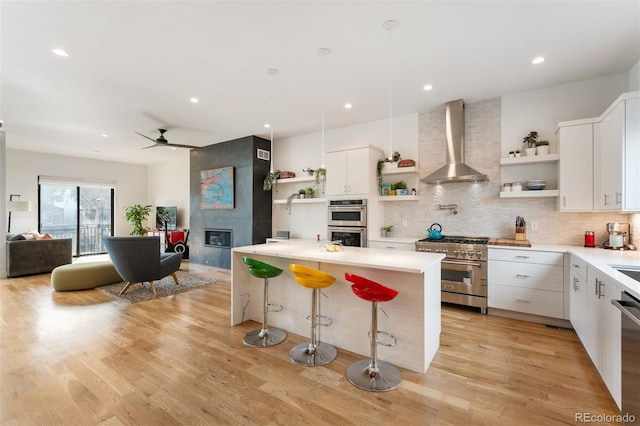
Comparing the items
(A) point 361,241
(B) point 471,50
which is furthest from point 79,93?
(B) point 471,50

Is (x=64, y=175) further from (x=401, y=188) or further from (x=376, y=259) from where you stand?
(x=376, y=259)

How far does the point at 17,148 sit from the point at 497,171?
1065 cm

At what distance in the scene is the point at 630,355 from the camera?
155 cm

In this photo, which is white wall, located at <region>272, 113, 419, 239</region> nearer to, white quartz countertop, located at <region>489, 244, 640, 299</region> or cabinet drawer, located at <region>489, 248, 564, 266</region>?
cabinet drawer, located at <region>489, 248, 564, 266</region>

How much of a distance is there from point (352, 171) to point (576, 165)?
2769mm

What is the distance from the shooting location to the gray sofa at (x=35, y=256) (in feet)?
17.9

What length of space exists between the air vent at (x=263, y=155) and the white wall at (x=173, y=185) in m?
3.10

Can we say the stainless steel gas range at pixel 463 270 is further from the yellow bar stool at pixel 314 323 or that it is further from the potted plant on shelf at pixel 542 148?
the yellow bar stool at pixel 314 323

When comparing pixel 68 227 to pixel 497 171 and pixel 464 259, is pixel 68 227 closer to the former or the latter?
pixel 464 259

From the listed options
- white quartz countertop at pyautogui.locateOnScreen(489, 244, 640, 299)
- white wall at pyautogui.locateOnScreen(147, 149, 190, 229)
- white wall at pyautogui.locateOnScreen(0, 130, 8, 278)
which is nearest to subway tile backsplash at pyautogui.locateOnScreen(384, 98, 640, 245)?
white quartz countertop at pyautogui.locateOnScreen(489, 244, 640, 299)

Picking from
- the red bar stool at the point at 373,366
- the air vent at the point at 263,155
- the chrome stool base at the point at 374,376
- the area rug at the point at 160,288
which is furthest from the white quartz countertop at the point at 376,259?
the air vent at the point at 263,155

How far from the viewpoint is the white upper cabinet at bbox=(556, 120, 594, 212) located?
3126mm

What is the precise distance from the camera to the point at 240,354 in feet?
8.41

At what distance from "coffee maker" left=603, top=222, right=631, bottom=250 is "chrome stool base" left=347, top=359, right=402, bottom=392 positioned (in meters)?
2.87
